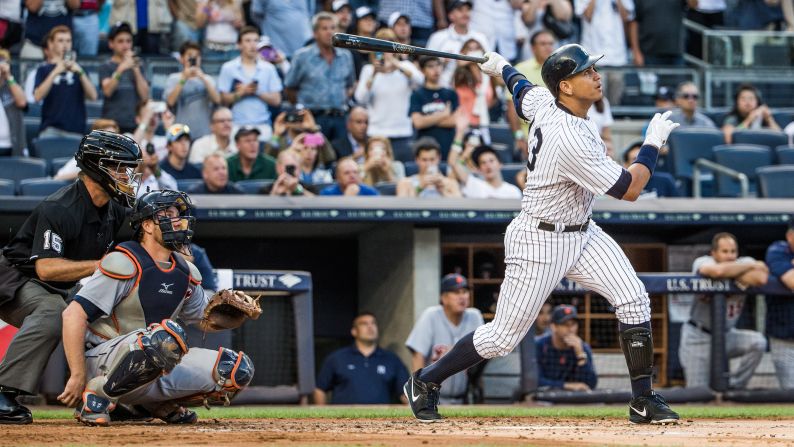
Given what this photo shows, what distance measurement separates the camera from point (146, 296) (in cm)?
543

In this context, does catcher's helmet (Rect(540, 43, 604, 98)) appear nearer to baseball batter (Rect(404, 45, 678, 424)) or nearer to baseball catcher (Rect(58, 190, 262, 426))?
baseball batter (Rect(404, 45, 678, 424))

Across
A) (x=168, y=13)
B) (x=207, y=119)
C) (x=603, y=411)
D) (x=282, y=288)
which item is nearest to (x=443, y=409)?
(x=603, y=411)

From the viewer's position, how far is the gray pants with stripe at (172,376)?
17.6 ft

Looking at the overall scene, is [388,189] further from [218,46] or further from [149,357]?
[149,357]

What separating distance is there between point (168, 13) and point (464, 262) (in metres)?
4.32

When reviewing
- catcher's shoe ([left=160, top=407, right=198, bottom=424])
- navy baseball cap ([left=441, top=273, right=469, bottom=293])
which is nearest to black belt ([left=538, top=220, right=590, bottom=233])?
catcher's shoe ([left=160, top=407, right=198, bottom=424])

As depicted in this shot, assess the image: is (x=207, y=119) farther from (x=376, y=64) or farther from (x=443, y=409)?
(x=443, y=409)

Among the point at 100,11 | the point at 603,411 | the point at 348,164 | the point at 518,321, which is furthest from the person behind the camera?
the point at 100,11

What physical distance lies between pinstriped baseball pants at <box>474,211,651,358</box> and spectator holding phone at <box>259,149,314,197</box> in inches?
156

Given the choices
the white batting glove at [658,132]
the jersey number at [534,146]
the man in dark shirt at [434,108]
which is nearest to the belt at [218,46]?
the man in dark shirt at [434,108]

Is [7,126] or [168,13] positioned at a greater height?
[168,13]

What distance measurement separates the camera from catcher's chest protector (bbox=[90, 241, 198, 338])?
17.7 ft

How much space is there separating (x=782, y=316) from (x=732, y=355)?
0.47 metres

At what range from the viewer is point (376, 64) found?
11.3 metres
